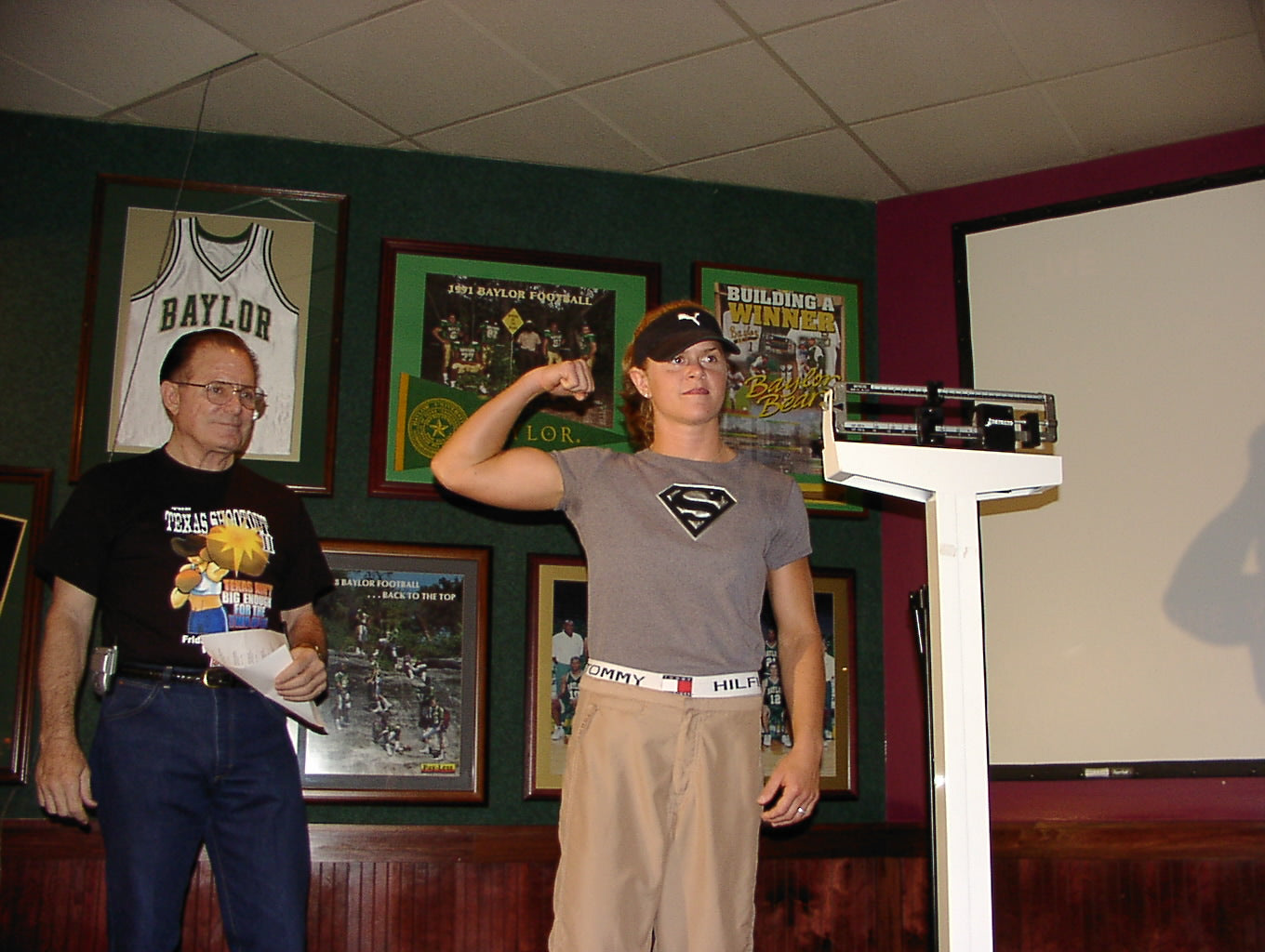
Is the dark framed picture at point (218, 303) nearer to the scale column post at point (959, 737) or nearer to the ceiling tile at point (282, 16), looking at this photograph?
the ceiling tile at point (282, 16)

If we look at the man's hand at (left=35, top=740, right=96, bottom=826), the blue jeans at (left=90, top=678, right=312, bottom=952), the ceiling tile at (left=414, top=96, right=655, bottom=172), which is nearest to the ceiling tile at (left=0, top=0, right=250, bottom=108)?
the ceiling tile at (left=414, top=96, right=655, bottom=172)

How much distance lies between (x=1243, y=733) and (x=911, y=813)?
1.02 metres

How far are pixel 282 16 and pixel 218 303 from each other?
3.02 feet

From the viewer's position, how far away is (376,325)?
150 inches

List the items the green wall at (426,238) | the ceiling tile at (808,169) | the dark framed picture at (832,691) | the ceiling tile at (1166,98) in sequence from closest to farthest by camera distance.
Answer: the ceiling tile at (1166,98)
the green wall at (426,238)
the dark framed picture at (832,691)
the ceiling tile at (808,169)

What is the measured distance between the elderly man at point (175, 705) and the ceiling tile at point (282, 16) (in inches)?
45.1

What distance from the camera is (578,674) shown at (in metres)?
3.72

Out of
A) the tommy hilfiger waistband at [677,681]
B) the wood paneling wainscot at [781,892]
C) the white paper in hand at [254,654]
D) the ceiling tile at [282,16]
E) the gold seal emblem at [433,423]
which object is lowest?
the wood paneling wainscot at [781,892]

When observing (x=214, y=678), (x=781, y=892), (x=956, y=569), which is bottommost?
(x=781, y=892)

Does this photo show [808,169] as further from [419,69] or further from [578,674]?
[578,674]

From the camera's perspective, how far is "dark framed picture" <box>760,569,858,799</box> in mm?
3854

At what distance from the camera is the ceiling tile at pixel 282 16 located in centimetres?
317

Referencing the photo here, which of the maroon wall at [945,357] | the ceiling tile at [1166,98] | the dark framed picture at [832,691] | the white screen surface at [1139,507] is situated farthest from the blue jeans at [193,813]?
the ceiling tile at [1166,98]

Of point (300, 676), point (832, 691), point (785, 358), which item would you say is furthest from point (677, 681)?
point (785, 358)
